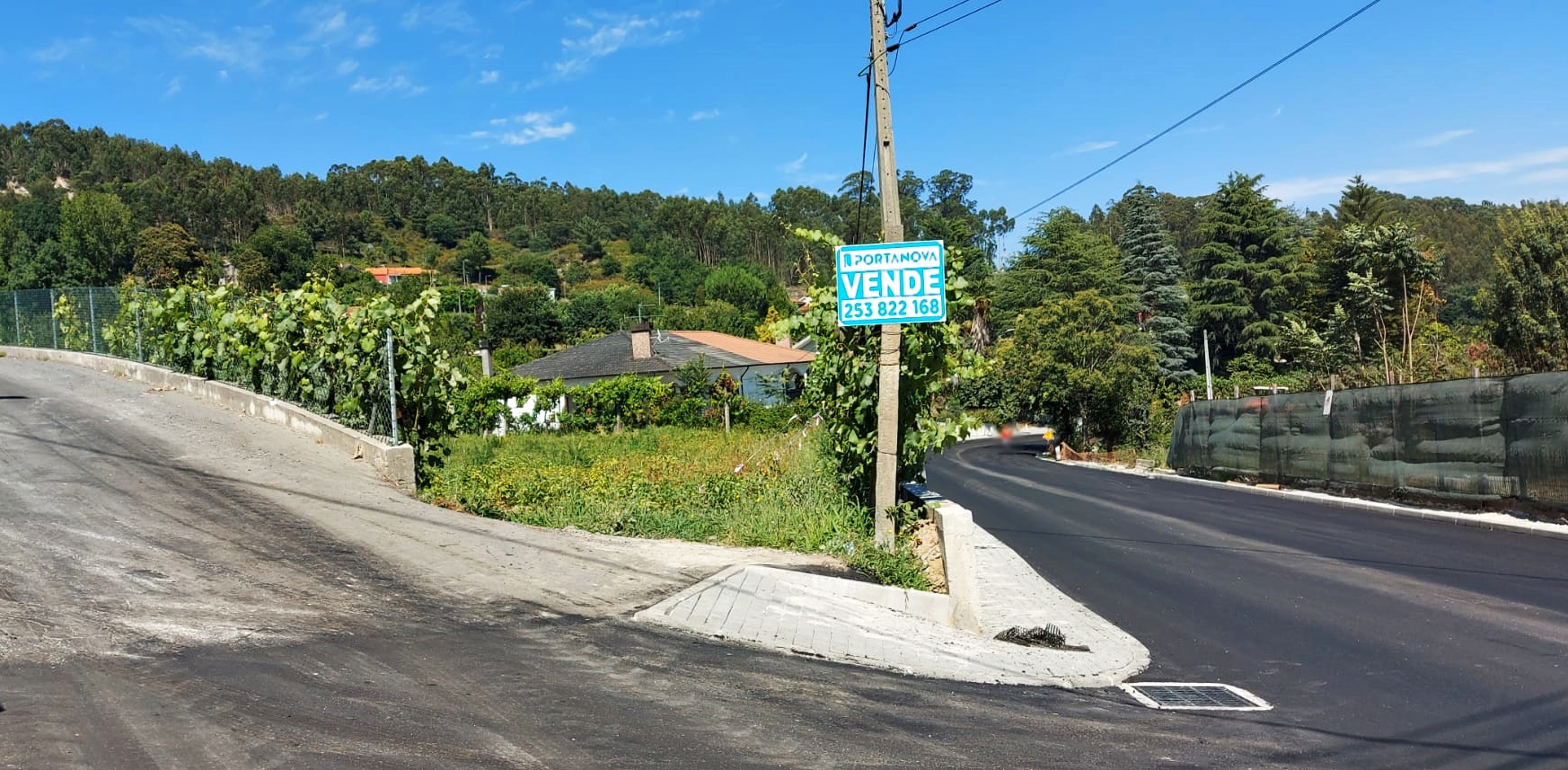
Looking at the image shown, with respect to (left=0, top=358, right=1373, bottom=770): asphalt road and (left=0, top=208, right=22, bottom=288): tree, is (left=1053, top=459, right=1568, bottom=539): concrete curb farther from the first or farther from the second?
(left=0, top=208, right=22, bottom=288): tree

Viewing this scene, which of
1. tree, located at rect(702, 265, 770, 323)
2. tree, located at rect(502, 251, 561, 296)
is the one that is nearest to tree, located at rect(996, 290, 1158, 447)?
tree, located at rect(702, 265, 770, 323)

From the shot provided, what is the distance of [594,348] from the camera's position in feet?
173

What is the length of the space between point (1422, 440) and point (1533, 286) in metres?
29.7

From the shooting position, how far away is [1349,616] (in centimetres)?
999

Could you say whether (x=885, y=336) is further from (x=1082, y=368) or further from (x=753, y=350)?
(x=753, y=350)

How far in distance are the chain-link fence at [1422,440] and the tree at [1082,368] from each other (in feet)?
76.3

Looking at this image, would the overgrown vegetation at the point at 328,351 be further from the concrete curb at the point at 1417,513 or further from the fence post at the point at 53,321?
the concrete curb at the point at 1417,513

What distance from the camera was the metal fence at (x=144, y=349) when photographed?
14.2 metres

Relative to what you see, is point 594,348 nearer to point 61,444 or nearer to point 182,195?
point 61,444

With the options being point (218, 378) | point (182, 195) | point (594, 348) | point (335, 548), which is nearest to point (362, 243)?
point (182, 195)

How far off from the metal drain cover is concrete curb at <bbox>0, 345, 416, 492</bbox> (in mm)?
8876

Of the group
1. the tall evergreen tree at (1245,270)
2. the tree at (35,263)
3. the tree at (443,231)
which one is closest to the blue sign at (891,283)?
the tall evergreen tree at (1245,270)

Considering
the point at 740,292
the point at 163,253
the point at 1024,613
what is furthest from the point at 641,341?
the point at 163,253

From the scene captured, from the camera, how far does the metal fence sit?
14.2m
